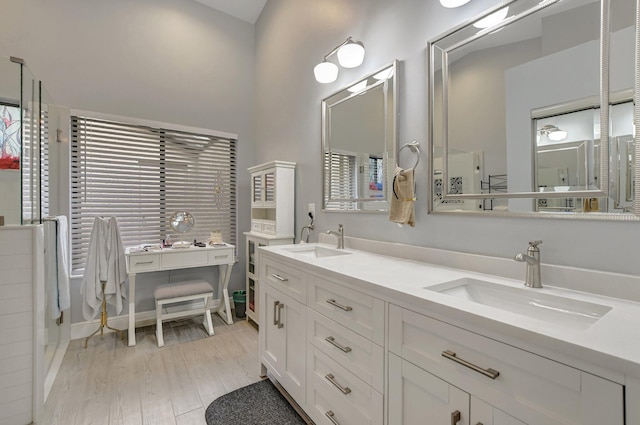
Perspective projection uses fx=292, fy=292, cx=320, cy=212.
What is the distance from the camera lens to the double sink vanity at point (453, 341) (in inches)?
25.6

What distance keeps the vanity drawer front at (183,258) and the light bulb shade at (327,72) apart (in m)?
2.03

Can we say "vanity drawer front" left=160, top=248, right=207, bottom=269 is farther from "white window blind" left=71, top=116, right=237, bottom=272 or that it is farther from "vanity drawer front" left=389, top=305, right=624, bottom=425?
"vanity drawer front" left=389, top=305, right=624, bottom=425

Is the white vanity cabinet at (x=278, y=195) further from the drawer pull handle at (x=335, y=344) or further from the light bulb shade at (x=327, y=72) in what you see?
the drawer pull handle at (x=335, y=344)

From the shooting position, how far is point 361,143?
213cm

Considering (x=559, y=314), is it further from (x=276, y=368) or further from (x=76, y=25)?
(x=76, y=25)

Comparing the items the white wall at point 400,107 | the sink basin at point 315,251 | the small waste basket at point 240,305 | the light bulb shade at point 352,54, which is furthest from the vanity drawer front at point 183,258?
the light bulb shade at point 352,54

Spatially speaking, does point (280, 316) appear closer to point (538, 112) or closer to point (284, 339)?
point (284, 339)

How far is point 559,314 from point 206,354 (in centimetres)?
245

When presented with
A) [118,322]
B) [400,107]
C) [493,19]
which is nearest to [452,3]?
[493,19]

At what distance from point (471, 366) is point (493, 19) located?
4.78 ft

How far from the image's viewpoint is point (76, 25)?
9.10 feet

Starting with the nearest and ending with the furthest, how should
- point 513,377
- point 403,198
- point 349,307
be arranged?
point 513,377
point 349,307
point 403,198

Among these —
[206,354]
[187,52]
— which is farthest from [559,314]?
[187,52]

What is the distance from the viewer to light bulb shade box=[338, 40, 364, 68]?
6.53 feet
